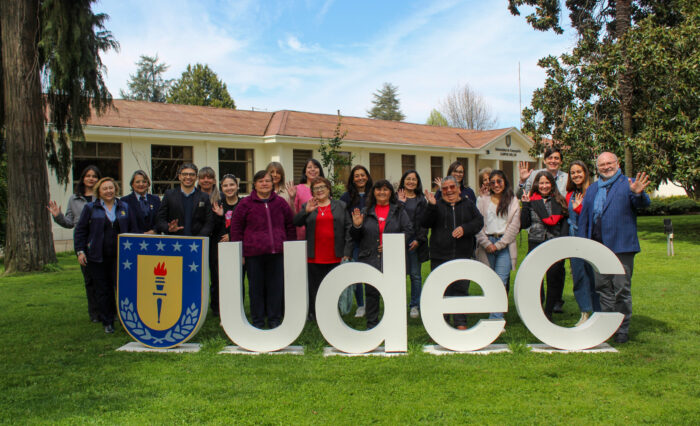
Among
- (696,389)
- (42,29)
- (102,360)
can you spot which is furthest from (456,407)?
(42,29)

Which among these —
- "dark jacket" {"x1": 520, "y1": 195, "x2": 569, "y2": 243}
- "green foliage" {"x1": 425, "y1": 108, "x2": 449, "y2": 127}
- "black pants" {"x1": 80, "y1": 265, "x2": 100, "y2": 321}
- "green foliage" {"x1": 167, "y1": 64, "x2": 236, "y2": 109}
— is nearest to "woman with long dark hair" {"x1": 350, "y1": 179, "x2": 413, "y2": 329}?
"dark jacket" {"x1": 520, "y1": 195, "x2": 569, "y2": 243}

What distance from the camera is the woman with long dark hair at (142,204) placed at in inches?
249

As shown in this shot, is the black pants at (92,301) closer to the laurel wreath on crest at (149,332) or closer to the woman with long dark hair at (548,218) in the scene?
the laurel wreath on crest at (149,332)

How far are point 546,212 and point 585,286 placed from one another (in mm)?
884

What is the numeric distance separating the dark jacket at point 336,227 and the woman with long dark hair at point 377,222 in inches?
5.0

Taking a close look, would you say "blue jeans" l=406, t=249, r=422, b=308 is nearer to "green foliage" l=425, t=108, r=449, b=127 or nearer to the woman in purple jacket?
the woman in purple jacket

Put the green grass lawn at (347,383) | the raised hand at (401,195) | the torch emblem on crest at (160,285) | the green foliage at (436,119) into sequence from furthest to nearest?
1. the green foliage at (436,119)
2. the raised hand at (401,195)
3. the torch emblem on crest at (160,285)
4. the green grass lawn at (347,383)

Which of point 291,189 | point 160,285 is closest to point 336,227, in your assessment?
point 291,189

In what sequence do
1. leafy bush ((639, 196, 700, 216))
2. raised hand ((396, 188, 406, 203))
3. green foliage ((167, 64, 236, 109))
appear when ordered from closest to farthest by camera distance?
raised hand ((396, 188, 406, 203))
leafy bush ((639, 196, 700, 216))
green foliage ((167, 64, 236, 109))

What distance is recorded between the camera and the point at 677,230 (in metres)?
17.2

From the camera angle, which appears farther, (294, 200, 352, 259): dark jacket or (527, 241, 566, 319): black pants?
(527, 241, 566, 319): black pants

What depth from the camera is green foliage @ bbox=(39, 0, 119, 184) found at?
10.6m

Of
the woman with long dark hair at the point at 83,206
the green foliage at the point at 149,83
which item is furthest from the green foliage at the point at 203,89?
the woman with long dark hair at the point at 83,206

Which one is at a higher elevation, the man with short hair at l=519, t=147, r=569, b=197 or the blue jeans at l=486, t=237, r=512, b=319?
the man with short hair at l=519, t=147, r=569, b=197
